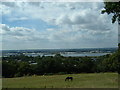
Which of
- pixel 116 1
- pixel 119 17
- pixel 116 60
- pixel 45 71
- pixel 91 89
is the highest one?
pixel 116 1

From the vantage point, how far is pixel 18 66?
6944 cm

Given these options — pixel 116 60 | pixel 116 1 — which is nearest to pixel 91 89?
pixel 116 60

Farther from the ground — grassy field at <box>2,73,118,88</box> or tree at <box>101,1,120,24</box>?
tree at <box>101,1,120,24</box>

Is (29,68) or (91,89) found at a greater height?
(91,89)

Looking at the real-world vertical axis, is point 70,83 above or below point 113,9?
below

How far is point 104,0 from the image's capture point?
19.2 meters

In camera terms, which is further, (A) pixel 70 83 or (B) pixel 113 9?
(A) pixel 70 83

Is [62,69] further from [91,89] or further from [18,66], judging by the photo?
[91,89]

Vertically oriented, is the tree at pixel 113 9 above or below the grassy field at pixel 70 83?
above

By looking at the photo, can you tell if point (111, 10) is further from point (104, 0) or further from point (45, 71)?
point (45, 71)

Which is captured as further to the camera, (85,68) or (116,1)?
(85,68)

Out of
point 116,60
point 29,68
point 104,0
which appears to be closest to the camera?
point 104,0

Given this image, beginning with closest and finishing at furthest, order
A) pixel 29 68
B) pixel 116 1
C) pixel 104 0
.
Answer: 1. pixel 116 1
2. pixel 104 0
3. pixel 29 68

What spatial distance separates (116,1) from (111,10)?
1230 mm
